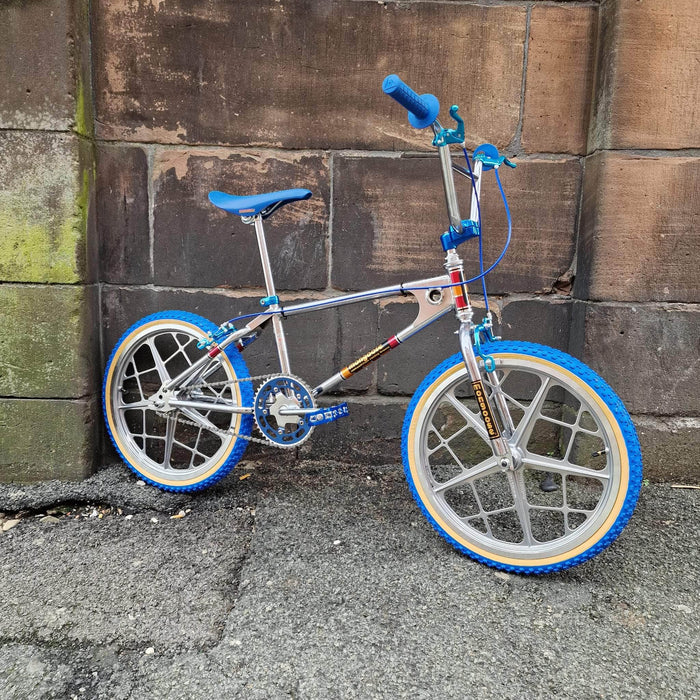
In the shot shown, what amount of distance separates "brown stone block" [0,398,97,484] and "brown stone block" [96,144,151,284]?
69cm

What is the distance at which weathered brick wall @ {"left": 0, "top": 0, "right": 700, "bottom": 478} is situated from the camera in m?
2.61

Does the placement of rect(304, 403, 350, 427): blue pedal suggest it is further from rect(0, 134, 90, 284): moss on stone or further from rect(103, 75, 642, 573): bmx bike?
rect(0, 134, 90, 284): moss on stone

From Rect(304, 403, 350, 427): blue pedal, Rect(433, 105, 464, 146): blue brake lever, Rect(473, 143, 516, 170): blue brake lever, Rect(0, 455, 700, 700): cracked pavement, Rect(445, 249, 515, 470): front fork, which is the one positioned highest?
Rect(433, 105, 464, 146): blue brake lever

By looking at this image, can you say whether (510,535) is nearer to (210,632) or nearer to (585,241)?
(210,632)

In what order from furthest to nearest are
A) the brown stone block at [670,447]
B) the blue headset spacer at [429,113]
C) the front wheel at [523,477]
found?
the brown stone block at [670,447]
the front wheel at [523,477]
the blue headset spacer at [429,113]

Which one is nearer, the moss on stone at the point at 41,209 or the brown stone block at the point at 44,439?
the moss on stone at the point at 41,209

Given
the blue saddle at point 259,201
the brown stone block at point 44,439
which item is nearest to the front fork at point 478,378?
the blue saddle at point 259,201

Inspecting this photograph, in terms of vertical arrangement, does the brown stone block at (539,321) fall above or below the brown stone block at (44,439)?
above

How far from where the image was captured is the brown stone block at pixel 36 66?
8.15 ft

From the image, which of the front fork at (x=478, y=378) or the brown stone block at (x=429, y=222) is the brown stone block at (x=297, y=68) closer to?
the brown stone block at (x=429, y=222)

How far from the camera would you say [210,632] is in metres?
1.81

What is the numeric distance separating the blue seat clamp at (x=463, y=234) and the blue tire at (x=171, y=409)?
3.54ft

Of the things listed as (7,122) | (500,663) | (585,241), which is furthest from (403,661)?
(7,122)

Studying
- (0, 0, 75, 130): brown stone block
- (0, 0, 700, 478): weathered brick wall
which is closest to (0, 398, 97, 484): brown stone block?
(0, 0, 700, 478): weathered brick wall
